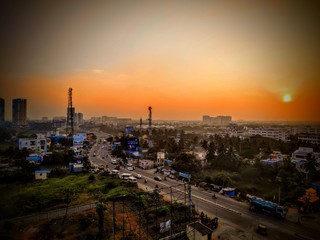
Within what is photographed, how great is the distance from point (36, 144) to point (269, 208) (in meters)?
17.7

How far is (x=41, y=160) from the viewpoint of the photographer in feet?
45.3

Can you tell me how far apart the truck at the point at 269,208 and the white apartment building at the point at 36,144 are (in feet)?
52.3

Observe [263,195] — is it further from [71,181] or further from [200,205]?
[71,181]

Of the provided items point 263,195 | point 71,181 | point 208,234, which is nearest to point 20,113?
point 71,181

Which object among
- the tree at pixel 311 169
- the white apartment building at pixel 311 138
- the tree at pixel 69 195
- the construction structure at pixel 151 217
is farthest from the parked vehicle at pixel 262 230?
the white apartment building at pixel 311 138

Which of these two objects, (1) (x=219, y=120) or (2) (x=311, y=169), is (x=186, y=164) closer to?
(2) (x=311, y=169)

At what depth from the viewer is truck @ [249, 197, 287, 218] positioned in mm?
6660

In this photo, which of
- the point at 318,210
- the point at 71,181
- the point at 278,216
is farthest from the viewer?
the point at 71,181

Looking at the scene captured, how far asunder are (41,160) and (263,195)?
13.6 metres

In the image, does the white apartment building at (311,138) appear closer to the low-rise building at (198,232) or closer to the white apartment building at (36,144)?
the low-rise building at (198,232)

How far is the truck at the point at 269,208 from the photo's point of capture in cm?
666

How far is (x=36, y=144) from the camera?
17.2m

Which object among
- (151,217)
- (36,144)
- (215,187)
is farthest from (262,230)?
(36,144)

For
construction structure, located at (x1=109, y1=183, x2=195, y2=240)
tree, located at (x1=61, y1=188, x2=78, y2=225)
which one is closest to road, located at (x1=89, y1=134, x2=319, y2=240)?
construction structure, located at (x1=109, y1=183, x2=195, y2=240)
